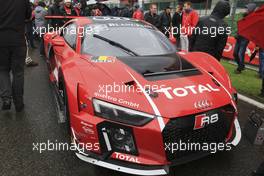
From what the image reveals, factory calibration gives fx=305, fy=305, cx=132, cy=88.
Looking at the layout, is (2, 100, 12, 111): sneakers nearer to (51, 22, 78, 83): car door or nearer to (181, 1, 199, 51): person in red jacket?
(51, 22, 78, 83): car door

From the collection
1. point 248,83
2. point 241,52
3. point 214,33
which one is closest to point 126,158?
point 214,33

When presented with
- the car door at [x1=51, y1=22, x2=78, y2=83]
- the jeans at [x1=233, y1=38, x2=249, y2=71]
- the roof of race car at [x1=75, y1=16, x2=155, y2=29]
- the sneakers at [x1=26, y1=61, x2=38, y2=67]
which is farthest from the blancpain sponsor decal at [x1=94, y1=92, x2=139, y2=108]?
the jeans at [x1=233, y1=38, x2=249, y2=71]

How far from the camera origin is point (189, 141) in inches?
111

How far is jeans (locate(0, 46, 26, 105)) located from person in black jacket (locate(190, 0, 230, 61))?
8.89ft

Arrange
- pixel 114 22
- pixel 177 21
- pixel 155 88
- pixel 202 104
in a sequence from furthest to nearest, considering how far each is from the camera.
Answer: pixel 177 21
pixel 114 22
pixel 155 88
pixel 202 104

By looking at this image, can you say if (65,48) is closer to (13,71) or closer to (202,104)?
(13,71)

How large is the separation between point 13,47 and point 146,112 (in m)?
2.56

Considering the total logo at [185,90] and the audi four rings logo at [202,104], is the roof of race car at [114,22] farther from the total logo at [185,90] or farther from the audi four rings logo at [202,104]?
the audi four rings logo at [202,104]

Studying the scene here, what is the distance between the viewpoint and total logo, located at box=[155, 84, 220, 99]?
295 centimetres

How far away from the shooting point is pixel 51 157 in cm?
331

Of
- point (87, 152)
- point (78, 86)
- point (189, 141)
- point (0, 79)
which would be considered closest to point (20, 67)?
point (0, 79)

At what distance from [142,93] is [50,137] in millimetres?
1486

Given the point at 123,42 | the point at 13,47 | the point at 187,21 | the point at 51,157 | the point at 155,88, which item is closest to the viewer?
the point at 155,88

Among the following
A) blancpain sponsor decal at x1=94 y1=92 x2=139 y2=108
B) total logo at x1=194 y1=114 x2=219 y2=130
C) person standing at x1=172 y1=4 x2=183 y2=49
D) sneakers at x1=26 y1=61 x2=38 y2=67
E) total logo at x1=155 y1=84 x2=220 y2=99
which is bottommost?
sneakers at x1=26 y1=61 x2=38 y2=67
